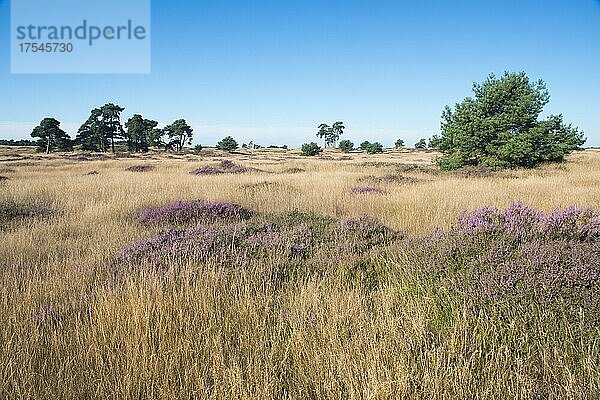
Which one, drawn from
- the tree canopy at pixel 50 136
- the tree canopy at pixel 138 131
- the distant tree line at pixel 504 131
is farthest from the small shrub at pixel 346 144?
the distant tree line at pixel 504 131

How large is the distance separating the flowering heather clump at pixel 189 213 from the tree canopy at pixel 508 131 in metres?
17.3

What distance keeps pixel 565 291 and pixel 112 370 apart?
3.21m

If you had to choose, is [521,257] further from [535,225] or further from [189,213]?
[189,213]

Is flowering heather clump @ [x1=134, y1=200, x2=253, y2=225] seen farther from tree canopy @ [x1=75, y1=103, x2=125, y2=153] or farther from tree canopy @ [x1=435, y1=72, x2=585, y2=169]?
tree canopy @ [x1=75, y1=103, x2=125, y2=153]

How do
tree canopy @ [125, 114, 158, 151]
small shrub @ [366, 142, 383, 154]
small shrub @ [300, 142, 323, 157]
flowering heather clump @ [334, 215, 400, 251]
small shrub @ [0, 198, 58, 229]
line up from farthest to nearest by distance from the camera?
small shrub @ [366, 142, 383, 154] → tree canopy @ [125, 114, 158, 151] → small shrub @ [300, 142, 323, 157] → small shrub @ [0, 198, 58, 229] → flowering heather clump @ [334, 215, 400, 251]

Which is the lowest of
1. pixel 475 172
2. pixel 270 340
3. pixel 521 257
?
pixel 270 340

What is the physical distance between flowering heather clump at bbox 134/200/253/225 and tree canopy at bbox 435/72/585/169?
17.3m

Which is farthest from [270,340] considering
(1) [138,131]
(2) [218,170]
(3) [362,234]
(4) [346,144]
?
(4) [346,144]

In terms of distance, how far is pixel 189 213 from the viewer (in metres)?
7.77

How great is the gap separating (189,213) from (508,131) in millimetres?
19471

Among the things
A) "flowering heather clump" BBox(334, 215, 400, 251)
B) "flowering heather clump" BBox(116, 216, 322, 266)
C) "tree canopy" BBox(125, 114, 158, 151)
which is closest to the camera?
"flowering heather clump" BBox(116, 216, 322, 266)

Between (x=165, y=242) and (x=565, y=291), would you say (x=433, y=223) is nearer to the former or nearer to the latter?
(x=565, y=291)

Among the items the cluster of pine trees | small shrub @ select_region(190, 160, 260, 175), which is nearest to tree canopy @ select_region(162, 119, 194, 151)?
the cluster of pine trees

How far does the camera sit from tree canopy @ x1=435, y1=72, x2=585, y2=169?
2055cm
